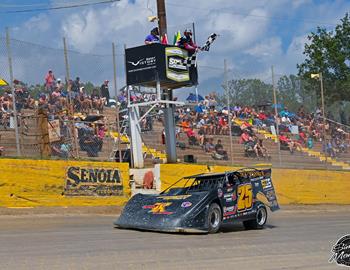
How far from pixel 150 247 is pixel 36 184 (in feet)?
24.9

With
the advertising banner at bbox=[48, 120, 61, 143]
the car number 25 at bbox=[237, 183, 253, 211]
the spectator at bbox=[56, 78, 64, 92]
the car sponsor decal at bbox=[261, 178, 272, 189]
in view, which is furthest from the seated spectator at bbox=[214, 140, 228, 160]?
the car number 25 at bbox=[237, 183, 253, 211]

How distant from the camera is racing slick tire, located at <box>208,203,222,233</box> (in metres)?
12.2

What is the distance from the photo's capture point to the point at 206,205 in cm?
1216

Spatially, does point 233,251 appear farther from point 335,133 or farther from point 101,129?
point 335,133

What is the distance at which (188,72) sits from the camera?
2128cm

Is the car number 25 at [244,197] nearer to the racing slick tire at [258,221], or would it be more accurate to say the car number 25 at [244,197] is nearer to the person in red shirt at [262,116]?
the racing slick tire at [258,221]

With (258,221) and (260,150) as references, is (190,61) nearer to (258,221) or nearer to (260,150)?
(260,150)

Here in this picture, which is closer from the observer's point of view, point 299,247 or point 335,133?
point 299,247

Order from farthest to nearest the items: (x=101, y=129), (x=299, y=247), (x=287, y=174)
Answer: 1. (x=287, y=174)
2. (x=101, y=129)
3. (x=299, y=247)

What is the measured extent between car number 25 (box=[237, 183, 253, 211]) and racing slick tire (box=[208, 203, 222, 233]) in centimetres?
85

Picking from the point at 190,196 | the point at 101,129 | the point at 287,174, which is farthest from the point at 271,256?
the point at 287,174

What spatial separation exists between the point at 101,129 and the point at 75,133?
127cm

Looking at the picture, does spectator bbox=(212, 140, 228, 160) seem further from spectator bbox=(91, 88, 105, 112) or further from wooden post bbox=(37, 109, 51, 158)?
wooden post bbox=(37, 109, 51, 158)

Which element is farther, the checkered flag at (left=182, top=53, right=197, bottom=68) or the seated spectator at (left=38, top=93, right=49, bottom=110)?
the checkered flag at (left=182, top=53, right=197, bottom=68)
